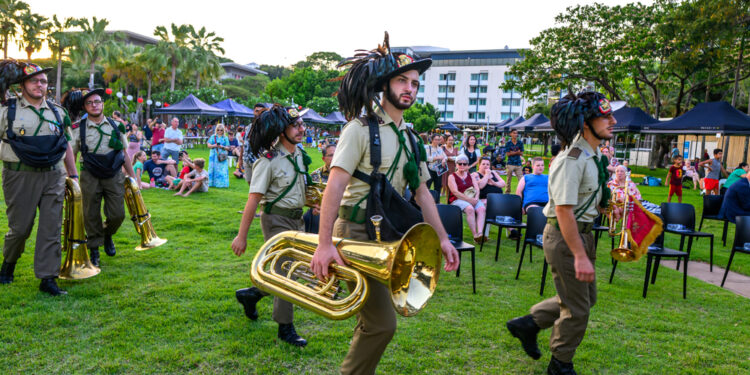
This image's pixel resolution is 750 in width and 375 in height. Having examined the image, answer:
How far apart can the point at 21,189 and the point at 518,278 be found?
5.65 meters

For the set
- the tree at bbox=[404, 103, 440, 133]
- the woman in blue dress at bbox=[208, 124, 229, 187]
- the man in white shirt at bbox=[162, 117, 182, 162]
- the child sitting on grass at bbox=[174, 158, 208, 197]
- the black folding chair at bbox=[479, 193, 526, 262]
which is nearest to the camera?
A: the black folding chair at bbox=[479, 193, 526, 262]

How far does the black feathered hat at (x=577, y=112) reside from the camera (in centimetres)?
350

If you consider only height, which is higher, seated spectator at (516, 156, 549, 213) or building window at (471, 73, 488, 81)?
building window at (471, 73, 488, 81)

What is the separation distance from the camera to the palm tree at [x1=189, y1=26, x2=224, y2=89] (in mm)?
51500

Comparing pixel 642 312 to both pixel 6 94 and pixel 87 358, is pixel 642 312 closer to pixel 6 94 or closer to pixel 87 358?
pixel 87 358

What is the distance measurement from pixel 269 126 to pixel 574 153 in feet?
7.87

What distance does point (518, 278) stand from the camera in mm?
6309

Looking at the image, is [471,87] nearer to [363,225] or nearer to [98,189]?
[98,189]

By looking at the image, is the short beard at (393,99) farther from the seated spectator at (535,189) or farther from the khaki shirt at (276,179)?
the seated spectator at (535,189)

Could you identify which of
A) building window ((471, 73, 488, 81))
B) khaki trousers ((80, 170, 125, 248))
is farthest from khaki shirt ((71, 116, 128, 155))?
building window ((471, 73, 488, 81))

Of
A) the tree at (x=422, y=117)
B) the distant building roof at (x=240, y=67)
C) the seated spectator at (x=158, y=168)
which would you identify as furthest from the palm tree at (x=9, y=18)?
the distant building roof at (x=240, y=67)

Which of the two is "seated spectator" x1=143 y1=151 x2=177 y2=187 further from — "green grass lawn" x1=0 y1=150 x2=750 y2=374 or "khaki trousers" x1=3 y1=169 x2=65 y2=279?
"khaki trousers" x1=3 y1=169 x2=65 y2=279

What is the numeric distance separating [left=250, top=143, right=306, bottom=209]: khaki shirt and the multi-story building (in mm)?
94030

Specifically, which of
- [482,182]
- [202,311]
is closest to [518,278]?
[482,182]
